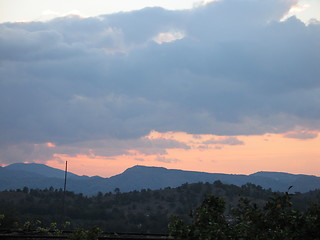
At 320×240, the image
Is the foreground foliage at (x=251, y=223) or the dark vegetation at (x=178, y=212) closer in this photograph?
the foreground foliage at (x=251, y=223)

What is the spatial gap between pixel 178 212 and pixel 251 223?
75.5 metres

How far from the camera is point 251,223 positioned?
15.3 meters

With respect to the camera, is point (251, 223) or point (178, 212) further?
point (178, 212)

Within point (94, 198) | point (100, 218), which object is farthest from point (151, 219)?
point (94, 198)

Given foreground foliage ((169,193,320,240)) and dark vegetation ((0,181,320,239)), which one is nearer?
foreground foliage ((169,193,320,240))

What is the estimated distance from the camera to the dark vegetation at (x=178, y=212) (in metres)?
14.6

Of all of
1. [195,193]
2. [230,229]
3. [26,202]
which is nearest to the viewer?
[230,229]

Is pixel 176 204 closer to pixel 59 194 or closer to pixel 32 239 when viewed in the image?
pixel 59 194

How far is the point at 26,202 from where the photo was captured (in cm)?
8900

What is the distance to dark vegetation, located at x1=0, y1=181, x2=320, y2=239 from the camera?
48.0 ft

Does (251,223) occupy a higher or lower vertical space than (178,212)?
higher

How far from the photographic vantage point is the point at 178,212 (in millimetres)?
89438

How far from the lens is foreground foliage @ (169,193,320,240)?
1404cm

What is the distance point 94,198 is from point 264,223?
88.3 metres
